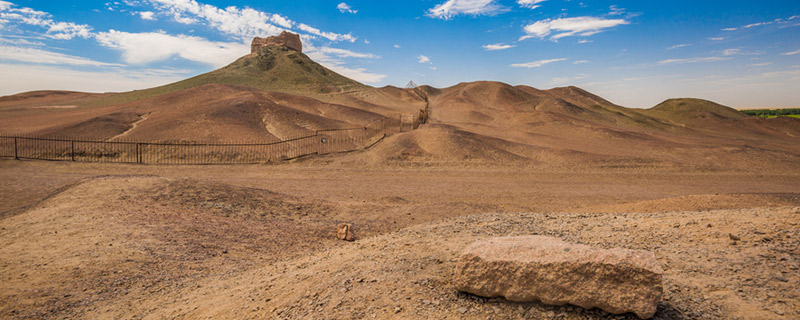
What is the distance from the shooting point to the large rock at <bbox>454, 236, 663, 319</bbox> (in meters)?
3.61

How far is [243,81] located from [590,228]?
76.5 metres

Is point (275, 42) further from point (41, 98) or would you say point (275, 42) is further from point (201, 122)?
point (201, 122)

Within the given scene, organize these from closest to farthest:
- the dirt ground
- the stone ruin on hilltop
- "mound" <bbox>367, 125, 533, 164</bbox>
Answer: the dirt ground < "mound" <bbox>367, 125, 533, 164</bbox> < the stone ruin on hilltop

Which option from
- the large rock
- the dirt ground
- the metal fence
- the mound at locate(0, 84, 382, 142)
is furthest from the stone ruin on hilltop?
the large rock

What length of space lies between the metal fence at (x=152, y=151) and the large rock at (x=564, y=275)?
67.7ft

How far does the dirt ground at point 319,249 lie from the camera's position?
4344 millimetres

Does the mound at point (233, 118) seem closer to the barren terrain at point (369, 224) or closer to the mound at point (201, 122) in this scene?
the mound at point (201, 122)

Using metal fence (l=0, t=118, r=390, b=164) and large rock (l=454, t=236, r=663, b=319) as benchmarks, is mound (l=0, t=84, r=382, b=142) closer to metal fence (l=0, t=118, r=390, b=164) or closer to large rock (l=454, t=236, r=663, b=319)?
metal fence (l=0, t=118, r=390, b=164)

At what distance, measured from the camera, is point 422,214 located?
1245cm

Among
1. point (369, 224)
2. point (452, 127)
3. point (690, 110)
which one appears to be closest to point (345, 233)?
point (369, 224)

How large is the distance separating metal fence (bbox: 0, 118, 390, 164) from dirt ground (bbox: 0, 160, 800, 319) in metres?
7.53

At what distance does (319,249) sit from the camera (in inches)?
365

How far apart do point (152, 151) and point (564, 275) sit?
25.9 metres

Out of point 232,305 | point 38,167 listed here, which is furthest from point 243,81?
point 232,305
